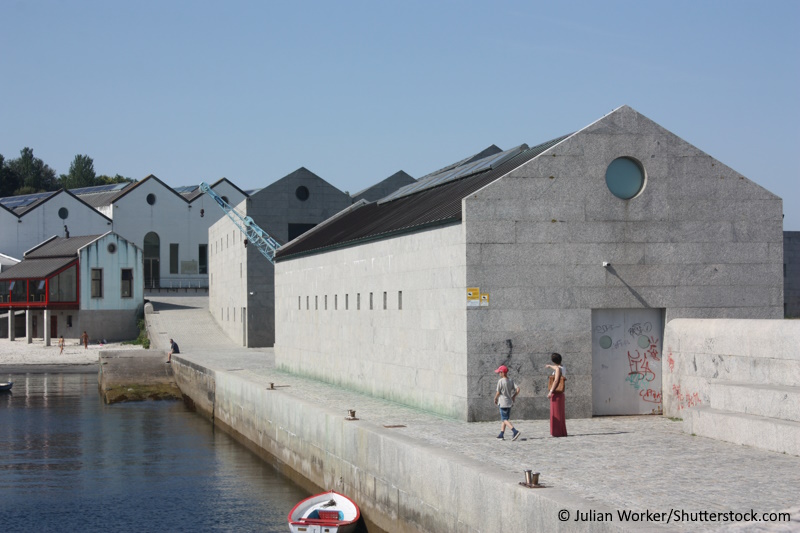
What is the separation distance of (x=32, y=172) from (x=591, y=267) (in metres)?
162

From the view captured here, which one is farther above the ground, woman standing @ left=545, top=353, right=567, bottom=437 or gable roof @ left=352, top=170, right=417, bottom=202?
gable roof @ left=352, top=170, right=417, bottom=202

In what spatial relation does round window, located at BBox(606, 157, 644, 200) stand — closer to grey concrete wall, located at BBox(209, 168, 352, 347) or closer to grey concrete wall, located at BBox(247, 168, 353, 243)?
grey concrete wall, located at BBox(209, 168, 352, 347)

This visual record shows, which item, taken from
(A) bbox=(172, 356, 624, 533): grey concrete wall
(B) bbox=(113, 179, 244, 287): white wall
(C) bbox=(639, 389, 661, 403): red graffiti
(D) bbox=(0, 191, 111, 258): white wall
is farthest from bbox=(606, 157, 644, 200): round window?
(D) bbox=(0, 191, 111, 258): white wall

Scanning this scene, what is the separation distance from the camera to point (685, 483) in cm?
1331

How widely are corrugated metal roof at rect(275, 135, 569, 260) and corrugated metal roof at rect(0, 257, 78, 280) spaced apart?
42675mm

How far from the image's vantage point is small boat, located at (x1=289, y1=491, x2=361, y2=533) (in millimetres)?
18328

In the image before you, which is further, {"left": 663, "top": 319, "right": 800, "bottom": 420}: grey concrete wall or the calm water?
the calm water

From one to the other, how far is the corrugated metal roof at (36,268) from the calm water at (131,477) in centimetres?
3575

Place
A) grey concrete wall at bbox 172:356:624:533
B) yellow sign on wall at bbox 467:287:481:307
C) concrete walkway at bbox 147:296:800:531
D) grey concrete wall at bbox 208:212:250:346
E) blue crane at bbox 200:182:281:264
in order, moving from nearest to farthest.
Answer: concrete walkway at bbox 147:296:800:531 → grey concrete wall at bbox 172:356:624:533 → yellow sign on wall at bbox 467:287:481:307 → blue crane at bbox 200:182:281:264 → grey concrete wall at bbox 208:212:250:346

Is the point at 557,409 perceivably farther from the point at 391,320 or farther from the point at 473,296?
the point at 391,320

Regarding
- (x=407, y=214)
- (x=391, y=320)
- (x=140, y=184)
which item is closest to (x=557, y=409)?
(x=391, y=320)

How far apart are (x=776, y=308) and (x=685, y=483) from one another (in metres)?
10.7

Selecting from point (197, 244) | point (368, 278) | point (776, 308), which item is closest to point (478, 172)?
point (368, 278)

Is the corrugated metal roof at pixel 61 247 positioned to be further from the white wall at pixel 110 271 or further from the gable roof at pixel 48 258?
the white wall at pixel 110 271
